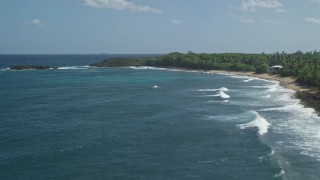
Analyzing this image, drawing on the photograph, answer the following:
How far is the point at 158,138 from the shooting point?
53406 millimetres

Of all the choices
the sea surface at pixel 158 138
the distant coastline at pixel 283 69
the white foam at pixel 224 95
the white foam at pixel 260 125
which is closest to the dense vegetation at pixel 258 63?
the distant coastline at pixel 283 69

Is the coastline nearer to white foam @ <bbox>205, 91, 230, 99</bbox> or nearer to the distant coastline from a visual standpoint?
the distant coastline

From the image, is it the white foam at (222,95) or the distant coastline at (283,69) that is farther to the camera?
the distant coastline at (283,69)

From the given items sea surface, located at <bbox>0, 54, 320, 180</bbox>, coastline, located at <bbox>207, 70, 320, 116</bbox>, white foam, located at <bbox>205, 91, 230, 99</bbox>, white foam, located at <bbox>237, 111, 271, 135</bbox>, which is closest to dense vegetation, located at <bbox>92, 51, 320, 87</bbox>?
coastline, located at <bbox>207, 70, 320, 116</bbox>

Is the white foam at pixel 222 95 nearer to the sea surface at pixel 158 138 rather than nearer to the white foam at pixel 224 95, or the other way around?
the white foam at pixel 224 95

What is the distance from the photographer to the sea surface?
1630 inches

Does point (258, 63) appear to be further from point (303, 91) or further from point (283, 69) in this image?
point (303, 91)

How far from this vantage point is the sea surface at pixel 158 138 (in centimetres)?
4141

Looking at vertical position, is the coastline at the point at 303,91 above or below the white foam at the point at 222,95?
above

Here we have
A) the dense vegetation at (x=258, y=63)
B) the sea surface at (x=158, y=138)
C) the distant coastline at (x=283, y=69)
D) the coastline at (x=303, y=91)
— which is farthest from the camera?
the dense vegetation at (x=258, y=63)

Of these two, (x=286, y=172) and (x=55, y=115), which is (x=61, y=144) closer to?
(x=55, y=115)

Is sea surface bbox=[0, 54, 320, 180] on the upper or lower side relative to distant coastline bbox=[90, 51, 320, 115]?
lower

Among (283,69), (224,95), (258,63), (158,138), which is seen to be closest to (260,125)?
(158,138)

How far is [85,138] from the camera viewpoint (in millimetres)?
53062
